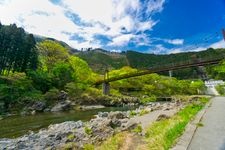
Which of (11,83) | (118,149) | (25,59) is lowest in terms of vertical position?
(118,149)

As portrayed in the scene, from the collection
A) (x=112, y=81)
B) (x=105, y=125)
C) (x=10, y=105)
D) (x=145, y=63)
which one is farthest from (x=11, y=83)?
(x=145, y=63)

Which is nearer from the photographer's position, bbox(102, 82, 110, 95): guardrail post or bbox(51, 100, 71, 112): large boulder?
bbox(51, 100, 71, 112): large boulder

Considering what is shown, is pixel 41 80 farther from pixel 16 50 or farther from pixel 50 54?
pixel 50 54

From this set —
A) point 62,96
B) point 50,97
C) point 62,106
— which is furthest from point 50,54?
point 62,106

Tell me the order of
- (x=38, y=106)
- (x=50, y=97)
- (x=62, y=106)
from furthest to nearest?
(x=50, y=97) → (x=62, y=106) → (x=38, y=106)

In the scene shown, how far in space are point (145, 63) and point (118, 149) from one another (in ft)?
606

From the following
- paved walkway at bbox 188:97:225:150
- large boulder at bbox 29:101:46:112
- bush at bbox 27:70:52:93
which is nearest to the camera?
paved walkway at bbox 188:97:225:150

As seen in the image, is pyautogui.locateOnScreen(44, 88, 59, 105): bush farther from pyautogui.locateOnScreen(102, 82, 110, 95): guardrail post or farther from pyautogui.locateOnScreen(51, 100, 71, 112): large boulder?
pyautogui.locateOnScreen(102, 82, 110, 95): guardrail post

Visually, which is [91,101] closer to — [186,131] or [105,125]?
[105,125]

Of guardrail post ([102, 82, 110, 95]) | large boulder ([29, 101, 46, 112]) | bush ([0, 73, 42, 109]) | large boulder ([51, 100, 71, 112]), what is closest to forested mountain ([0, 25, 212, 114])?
bush ([0, 73, 42, 109])

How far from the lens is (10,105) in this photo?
4791cm

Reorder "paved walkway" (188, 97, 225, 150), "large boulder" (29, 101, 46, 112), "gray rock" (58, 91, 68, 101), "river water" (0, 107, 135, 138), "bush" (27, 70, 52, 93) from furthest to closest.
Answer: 1. "bush" (27, 70, 52, 93)
2. "gray rock" (58, 91, 68, 101)
3. "large boulder" (29, 101, 46, 112)
4. "river water" (0, 107, 135, 138)
5. "paved walkway" (188, 97, 225, 150)

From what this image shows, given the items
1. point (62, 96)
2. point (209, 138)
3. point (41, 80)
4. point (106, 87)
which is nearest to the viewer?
point (209, 138)

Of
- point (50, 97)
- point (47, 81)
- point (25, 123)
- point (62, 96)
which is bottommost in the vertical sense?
point (25, 123)
